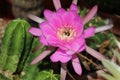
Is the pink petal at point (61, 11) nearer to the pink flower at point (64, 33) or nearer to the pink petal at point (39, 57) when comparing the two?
the pink flower at point (64, 33)

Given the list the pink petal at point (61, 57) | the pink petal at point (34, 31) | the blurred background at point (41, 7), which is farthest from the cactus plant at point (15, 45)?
the blurred background at point (41, 7)

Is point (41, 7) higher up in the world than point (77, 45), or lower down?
lower down

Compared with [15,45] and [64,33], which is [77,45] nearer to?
[64,33]

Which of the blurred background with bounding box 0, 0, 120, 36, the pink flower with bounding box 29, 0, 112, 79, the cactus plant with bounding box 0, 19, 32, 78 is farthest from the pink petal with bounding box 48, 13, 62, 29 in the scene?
the blurred background with bounding box 0, 0, 120, 36

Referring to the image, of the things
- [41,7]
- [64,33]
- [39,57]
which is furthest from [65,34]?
[41,7]

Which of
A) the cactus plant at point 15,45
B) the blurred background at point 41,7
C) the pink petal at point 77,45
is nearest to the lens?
the pink petal at point 77,45

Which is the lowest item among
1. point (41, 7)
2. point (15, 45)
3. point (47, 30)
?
point (41, 7)

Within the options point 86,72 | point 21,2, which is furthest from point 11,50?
point 21,2

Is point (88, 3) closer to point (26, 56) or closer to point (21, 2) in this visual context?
point (21, 2)
